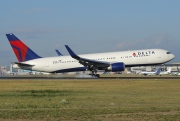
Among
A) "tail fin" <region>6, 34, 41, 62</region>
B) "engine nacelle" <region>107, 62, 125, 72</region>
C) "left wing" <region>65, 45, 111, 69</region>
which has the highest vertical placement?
"tail fin" <region>6, 34, 41, 62</region>

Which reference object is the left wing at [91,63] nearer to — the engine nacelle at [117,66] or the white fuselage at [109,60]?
the engine nacelle at [117,66]

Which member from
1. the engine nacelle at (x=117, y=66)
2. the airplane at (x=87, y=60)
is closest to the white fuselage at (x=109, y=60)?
the airplane at (x=87, y=60)

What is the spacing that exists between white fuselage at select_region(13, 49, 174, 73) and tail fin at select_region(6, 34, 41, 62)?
1115mm

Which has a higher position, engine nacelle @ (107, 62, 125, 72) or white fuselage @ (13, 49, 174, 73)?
white fuselage @ (13, 49, 174, 73)

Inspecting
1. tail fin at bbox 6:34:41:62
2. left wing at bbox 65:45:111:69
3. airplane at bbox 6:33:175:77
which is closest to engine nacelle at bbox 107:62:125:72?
airplane at bbox 6:33:175:77

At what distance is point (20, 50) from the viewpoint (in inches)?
3248

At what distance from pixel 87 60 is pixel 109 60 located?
13.5 feet

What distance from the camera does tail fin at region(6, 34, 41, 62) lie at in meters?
82.5

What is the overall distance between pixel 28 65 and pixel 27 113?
5894 centimetres

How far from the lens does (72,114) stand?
22.4 metres

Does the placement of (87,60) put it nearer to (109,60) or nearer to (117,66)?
(109,60)

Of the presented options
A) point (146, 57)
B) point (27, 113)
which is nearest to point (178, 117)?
point (27, 113)

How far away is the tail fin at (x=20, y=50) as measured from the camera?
271 ft

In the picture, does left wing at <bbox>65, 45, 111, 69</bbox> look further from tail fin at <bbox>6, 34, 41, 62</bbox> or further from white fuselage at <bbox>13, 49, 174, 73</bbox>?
tail fin at <bbox>6, 34, 41, 62</bbox>
